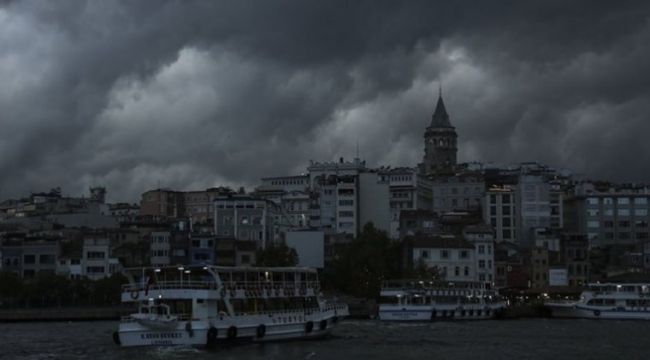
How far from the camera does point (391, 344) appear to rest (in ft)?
225

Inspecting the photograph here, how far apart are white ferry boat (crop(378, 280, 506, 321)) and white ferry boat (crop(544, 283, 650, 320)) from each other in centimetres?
776

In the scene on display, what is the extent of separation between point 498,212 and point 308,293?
8352 centimetres

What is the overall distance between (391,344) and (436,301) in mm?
32825

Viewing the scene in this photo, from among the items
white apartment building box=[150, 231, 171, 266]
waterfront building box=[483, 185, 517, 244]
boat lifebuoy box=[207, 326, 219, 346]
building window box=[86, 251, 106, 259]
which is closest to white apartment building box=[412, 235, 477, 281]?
white apartment building box=[150, 231, 171, 266]

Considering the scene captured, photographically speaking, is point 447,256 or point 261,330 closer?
point 261,330

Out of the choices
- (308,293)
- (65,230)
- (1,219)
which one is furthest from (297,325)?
(1,219)

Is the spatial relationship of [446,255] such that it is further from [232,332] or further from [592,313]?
[232,332]

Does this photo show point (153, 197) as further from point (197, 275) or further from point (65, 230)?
point (197, 275)

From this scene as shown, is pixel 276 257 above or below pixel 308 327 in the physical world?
above

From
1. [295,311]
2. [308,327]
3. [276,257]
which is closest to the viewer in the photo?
[295,311]

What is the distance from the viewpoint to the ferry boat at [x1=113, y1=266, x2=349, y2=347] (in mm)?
60406

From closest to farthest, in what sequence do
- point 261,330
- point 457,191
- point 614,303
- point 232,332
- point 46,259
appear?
1. point 232,332
2. point 261,330
3. point 614,303
4. point 46,259
5. point 457,191

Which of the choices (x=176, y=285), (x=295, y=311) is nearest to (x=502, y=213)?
(x=295, y=311)

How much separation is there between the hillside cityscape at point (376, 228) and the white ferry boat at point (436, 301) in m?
5.01
